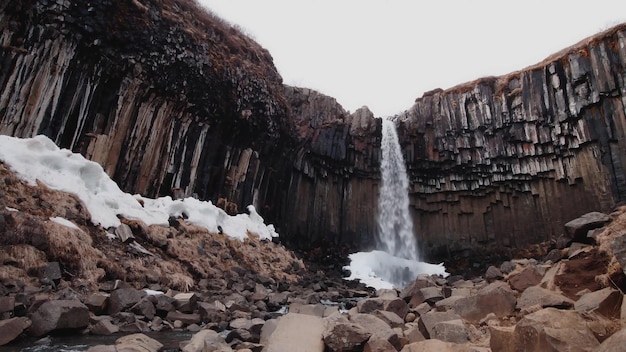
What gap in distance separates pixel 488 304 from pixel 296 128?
930 inches

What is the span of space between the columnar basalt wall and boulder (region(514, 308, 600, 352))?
78.8 feet

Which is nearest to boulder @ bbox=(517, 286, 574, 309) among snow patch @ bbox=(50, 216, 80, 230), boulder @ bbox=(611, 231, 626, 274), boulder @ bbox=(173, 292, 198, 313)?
boulder @ bbox=(611, 231, 626, 274)

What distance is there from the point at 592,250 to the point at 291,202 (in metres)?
22.7

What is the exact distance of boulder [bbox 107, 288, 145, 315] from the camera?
27.4 ft

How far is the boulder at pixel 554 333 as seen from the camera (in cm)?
356

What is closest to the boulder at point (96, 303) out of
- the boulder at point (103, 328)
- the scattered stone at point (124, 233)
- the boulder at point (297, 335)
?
the boulder at point (103, 328)

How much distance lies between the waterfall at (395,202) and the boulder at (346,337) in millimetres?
27223

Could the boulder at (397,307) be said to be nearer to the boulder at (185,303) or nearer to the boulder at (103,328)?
the boulder at (185,303)

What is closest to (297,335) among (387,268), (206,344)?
(206,344)

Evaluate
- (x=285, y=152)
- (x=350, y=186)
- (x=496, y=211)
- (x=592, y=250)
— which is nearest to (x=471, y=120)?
(x=496, y=211)

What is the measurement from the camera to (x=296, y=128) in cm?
2877

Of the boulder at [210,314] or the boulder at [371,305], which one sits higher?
the boulder at [371,305]

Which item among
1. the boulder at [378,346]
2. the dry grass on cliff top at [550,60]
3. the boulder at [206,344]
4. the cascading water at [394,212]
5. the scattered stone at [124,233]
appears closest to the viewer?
the boulder at [378,346]

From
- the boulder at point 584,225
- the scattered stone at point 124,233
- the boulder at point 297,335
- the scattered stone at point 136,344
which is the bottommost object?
the scattered stone at point 136,344
